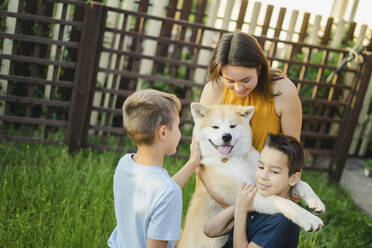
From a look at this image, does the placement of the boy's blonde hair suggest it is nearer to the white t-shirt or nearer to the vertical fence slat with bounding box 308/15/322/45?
the white t-shirt

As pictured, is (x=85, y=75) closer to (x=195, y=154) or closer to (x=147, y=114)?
(x=195, y=154)

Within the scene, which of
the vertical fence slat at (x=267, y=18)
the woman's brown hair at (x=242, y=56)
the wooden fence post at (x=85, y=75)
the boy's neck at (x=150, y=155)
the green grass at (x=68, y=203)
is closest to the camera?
the boy's neck at (x=150, y=155)

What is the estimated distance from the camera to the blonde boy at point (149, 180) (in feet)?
5.02

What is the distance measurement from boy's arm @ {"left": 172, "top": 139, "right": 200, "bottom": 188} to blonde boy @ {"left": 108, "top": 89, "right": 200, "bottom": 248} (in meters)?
0.33

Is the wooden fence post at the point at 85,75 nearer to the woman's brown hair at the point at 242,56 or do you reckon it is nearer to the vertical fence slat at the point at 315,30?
the woman's brown hair at the point at 242,56

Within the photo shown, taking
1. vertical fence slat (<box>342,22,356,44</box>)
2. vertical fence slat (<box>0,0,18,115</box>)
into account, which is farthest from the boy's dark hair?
vertical fence slat (<box>342,22,356,44</box>)

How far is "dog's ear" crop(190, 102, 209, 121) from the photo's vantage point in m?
Answer: 2.15

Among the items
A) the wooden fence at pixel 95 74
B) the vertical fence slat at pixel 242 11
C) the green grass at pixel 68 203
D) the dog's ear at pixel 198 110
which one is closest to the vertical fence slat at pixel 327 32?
the wooden fence at pixel 95 74

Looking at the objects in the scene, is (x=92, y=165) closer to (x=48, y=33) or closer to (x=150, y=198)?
(x=48, y=33)

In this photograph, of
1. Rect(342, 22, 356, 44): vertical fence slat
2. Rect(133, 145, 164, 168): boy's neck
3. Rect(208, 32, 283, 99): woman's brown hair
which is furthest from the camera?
Rect(342, 22, 356, 44): vertical fence slat

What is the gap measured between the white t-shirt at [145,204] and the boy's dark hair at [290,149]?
0.51m

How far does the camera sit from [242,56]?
79.0 inches

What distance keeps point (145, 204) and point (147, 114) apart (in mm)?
387

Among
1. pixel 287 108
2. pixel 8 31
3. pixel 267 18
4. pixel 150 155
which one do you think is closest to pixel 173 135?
pixel 150 155
